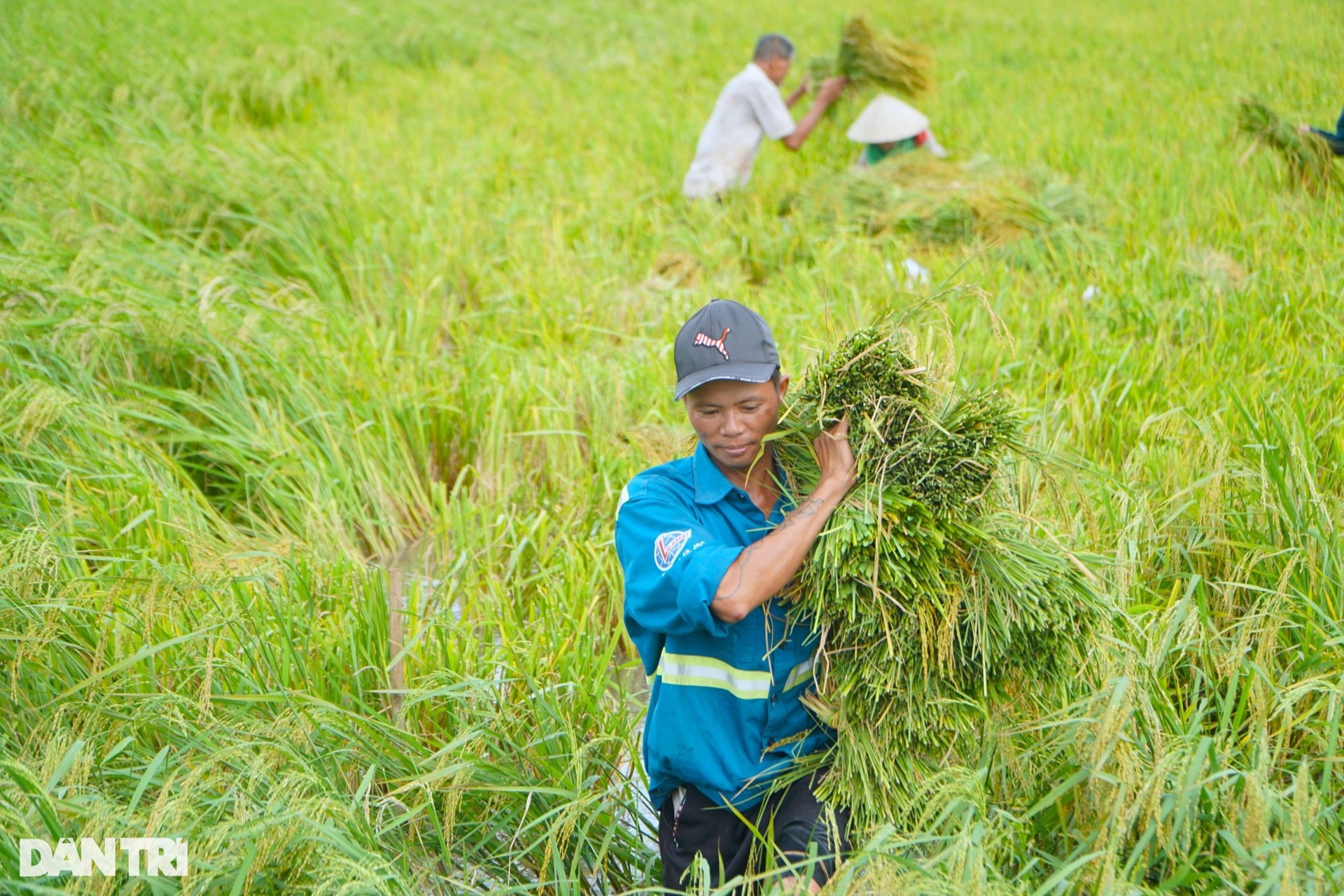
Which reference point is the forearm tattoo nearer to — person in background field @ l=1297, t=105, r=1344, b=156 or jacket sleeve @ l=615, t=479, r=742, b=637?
jacket sleeve @ l=615, t=479, r=742, b=637

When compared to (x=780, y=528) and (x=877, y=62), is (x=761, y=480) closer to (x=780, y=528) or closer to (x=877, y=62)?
(x=780, y=528)

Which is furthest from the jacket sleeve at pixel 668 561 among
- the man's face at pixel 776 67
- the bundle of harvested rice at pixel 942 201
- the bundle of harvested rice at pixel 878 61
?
the bundle of harvested rice at pixel 878 61

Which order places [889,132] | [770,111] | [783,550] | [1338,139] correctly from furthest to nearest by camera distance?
[770,111]
[889,132]
[1338,139]
[783,550]

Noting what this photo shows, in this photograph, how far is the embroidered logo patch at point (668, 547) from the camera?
63.6 inches

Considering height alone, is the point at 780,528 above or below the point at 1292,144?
above

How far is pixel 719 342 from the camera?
1.70 meters

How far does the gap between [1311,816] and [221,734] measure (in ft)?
6.07

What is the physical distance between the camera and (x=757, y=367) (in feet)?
5.58

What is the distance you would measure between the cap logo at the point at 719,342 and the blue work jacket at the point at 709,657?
196 millimetres

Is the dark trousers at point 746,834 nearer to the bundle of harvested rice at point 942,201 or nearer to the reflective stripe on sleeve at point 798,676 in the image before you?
the reflective stripe on sleeve at point 798,676

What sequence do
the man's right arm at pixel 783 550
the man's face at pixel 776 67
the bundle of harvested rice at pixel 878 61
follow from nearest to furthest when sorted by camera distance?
1. the man's right arm at pixel 783 550
2. the man's face at pixel 776 67
3. the bundle of harvested rice at pixel 878 61

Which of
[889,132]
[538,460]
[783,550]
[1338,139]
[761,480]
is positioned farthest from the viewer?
[889,132]

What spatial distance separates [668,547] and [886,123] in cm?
428

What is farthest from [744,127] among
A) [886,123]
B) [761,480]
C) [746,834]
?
[746,834]
